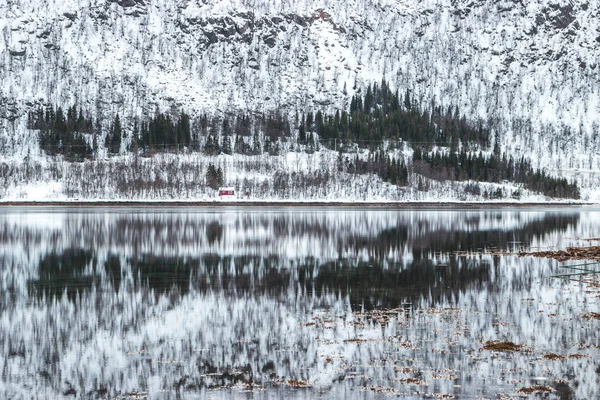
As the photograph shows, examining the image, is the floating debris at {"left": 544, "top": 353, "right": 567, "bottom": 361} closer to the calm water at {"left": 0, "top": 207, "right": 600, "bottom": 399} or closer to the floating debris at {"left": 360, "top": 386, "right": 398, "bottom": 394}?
the calm water at {"left": 0, "top": 207, "right": 600, "bottom": 399}

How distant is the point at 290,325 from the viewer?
1163 inches

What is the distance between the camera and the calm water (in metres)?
21.8

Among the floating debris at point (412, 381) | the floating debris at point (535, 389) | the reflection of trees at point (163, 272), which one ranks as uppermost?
the floating debris at point (535, 389)

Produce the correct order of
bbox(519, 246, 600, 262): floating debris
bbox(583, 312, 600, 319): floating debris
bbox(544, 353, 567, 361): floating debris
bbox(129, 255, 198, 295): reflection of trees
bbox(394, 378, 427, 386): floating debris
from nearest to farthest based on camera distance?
1. bbox(394, 378, 427, 386): floating debris
2. bbox(544, 353, 567, 361): floating debris
3. bbox(583, 312, 600, 319): floating debris
4. bbox(129, 255, 198, 295): reflection of trees
5. bbox(519, 246, 600, 262): floating debris

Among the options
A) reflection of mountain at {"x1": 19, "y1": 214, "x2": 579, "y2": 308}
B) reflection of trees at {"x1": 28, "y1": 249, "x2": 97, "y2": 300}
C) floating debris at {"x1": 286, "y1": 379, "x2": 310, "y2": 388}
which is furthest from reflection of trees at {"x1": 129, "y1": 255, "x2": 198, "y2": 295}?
floating debris at {"x1": 286, "y1": 379, "x2": 310, "y2": 388}

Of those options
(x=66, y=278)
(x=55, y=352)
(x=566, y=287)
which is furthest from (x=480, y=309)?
(x=66, y=278)

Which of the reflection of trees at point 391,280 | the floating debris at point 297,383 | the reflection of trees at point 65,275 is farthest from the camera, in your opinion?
the reflection of trees at point 65,275

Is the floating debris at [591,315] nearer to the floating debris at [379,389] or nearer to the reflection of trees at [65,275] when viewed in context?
the floating debris at [379,389]

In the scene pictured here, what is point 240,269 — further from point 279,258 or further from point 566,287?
point 566,287

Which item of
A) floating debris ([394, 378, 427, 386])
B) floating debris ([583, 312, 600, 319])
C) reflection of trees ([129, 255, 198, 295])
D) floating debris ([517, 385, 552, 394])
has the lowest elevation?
reflection of trees ([129, 255, 198, 295])

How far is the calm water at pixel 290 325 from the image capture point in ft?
71.5

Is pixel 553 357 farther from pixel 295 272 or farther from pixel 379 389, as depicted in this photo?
pixel 295 272

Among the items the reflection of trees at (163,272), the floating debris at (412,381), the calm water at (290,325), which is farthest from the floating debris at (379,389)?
the reflection of trees at (163,272)

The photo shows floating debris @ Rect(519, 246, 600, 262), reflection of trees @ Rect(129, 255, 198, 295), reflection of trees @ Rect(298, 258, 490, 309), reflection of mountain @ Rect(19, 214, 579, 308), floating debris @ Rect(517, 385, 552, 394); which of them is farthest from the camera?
floating debris @ Rect(519, 246, 600, 262)
